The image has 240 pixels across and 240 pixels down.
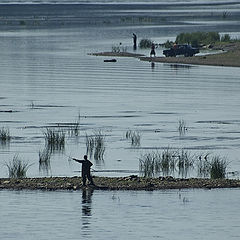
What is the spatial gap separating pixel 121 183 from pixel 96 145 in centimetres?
1053

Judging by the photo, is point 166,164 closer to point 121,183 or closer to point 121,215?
point 121,183

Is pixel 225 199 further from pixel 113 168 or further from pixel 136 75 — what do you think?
pixel 136 75

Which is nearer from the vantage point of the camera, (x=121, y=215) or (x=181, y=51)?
(x=121, y=215)

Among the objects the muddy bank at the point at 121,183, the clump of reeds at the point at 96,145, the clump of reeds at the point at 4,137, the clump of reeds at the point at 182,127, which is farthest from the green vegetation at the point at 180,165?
the clump of reeds at the point at 182,127

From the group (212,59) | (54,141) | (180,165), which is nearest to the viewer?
(180,165)

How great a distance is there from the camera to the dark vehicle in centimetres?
9794

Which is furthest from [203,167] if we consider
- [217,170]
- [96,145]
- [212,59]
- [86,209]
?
[212,59]

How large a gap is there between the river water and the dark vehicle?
467 centimetres

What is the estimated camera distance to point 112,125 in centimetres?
5362

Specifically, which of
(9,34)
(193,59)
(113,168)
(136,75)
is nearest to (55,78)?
(136,75)

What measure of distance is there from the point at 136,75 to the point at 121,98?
16.3 metres

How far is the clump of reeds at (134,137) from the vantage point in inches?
1860

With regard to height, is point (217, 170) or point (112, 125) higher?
point (112, 125)

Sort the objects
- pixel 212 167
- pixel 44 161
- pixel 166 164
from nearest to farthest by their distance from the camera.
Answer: pixel 212 167, pixel 166 164, pixel 44 161
